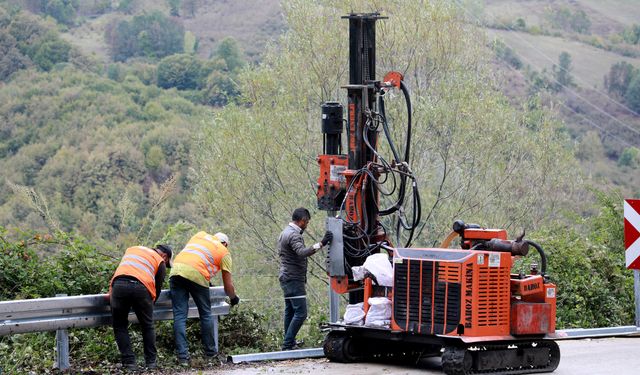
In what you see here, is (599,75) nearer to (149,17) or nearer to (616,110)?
(616,110)

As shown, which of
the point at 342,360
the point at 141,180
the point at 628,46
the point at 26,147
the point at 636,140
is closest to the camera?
the point at 342,360

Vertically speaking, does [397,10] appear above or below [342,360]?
above

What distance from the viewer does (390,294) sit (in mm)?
13047

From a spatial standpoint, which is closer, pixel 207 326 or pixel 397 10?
pixel 207 326

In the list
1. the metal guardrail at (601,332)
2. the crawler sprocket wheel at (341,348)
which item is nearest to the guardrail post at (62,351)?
the crawler sprocket wheel at (341,348)

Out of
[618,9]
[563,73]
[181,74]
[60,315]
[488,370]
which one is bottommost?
[563,73]

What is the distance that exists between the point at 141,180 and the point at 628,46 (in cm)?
6664

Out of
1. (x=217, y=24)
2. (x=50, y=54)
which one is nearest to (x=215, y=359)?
(x=50, y=54)

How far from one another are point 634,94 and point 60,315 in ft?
287

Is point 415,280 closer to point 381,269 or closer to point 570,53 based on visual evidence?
point 381,269

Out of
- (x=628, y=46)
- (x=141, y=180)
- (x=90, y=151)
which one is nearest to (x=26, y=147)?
(x=90, y=151)

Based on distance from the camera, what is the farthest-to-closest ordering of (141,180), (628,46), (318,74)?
(628,46)
(141,180)
(318,74)

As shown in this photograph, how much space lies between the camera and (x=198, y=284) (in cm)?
1309

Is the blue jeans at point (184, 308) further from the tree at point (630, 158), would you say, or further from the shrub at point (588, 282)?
the tree at point (630, 158)
